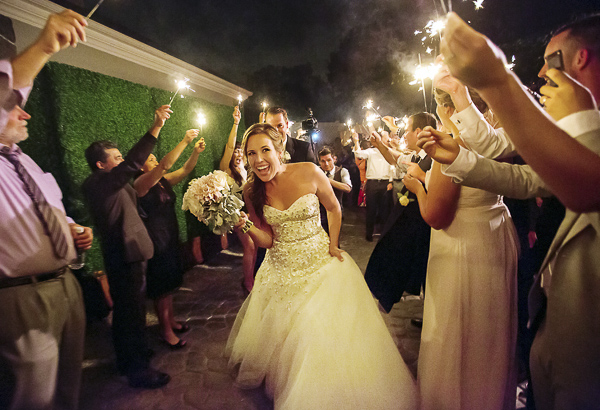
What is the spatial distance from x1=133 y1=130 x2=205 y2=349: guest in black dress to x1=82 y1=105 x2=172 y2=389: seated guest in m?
0.45

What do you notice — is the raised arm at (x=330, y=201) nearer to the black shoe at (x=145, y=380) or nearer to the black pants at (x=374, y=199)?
the black shoe at (x=145, y=380)

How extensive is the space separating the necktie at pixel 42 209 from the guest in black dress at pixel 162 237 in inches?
52.9

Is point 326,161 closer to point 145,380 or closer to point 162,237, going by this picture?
point 162,237

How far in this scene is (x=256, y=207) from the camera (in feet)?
9.13

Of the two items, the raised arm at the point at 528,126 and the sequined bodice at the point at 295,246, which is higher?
the raised arm at the point at 528,126

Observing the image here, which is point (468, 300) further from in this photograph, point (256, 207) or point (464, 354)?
point (256, 207)

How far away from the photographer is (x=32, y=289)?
5.69 ft

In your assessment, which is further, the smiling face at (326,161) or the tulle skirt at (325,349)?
the smiling face at (326,161)

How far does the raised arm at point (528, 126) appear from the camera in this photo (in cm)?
80

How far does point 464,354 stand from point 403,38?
23.9 m

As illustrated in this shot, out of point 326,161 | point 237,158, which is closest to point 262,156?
point 237,158

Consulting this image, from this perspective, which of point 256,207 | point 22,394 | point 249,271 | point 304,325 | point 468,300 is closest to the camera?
point 22,394

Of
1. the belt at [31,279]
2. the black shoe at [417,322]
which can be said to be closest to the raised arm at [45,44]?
the belt at [31,279]

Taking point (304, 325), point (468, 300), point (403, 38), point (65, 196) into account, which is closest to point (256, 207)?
point (304, 325)
